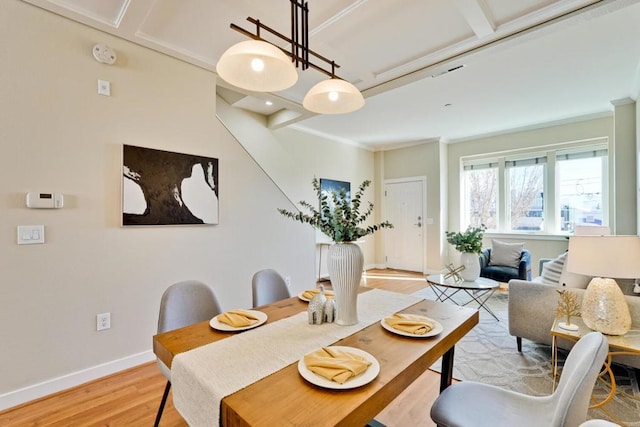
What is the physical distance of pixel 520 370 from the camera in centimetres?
230

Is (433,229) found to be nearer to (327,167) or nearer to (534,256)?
(534,256)

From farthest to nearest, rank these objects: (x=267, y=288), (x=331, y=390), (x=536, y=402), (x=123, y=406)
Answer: (x=267, y=288)
(x=123, y=406)
(x=536, y=402)
(x=331, y=390)

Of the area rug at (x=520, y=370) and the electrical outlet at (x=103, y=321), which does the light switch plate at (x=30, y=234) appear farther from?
the area rug at (x=520, y=370)

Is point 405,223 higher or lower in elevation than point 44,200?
lower

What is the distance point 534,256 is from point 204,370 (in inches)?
224

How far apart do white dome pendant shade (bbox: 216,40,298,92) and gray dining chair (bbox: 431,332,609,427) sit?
5.46 feet

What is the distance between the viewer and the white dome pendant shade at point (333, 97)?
5.64 ft

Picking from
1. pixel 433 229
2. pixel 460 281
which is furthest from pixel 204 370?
pixel 433 229

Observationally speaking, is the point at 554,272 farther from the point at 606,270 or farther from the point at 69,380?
the point at 69,380

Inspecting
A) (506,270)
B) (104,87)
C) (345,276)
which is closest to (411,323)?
(345,276)

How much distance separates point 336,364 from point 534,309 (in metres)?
2.26

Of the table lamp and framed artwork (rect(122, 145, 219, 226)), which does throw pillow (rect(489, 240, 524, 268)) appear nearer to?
the table lamp

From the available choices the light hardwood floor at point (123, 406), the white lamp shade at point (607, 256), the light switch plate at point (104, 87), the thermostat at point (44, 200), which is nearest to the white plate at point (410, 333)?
the light hardwood floor at point (123, 406)

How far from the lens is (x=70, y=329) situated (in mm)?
2102
